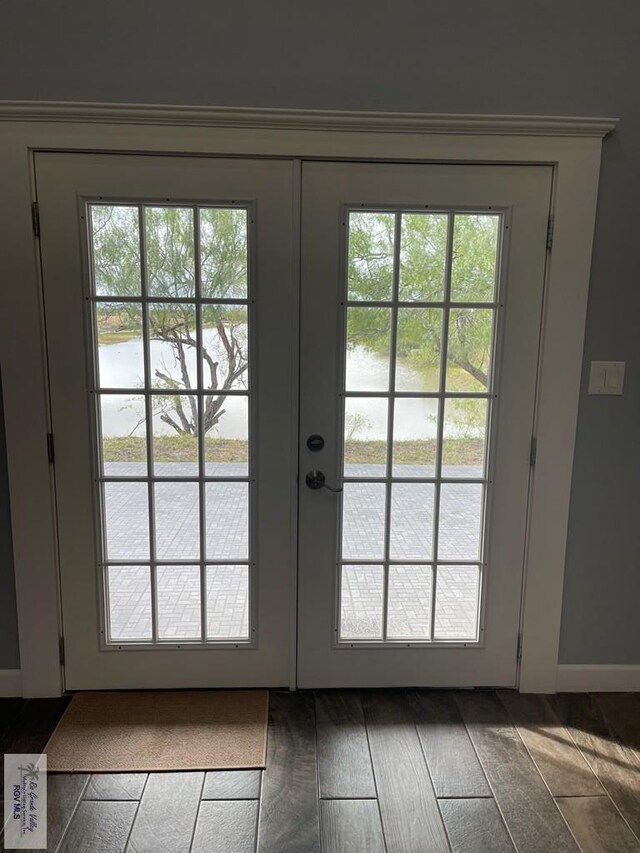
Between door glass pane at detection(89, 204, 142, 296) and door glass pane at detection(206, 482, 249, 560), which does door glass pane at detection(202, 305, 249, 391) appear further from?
door glass pane at detection(206, 482, 249, 560)

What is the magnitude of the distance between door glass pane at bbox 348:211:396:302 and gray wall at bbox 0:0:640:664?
1.17 ft

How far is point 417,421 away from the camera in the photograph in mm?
2076

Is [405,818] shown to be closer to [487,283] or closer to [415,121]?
[487,283]

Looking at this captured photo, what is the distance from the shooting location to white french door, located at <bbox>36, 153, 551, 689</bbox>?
1940 mm

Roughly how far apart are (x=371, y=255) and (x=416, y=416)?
0.60 meters

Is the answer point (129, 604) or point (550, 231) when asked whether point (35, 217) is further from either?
point (550, 231)

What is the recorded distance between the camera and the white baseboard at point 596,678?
7.30 ft

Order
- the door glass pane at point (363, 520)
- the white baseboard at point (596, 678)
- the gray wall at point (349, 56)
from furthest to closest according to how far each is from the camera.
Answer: the white baseboard at point (596, 678) → the door glass pane at point (363, 520) → the gray wall at point (349, 56)

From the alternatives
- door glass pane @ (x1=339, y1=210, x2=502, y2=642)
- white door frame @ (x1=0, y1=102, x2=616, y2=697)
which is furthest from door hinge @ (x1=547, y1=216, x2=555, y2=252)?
door glass pane @ (x1=339, y1=210, x2=502, y2=642)

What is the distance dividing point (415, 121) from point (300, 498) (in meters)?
1.35

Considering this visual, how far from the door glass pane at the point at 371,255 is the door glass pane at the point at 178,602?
121cm

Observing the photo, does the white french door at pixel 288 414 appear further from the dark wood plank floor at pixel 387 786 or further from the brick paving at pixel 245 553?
the dark wood plank floor at pixel 387 786

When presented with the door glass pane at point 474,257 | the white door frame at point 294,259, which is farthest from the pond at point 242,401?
the door glass pane at point 474,257

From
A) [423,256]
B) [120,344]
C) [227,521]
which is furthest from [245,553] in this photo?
[423,256]
